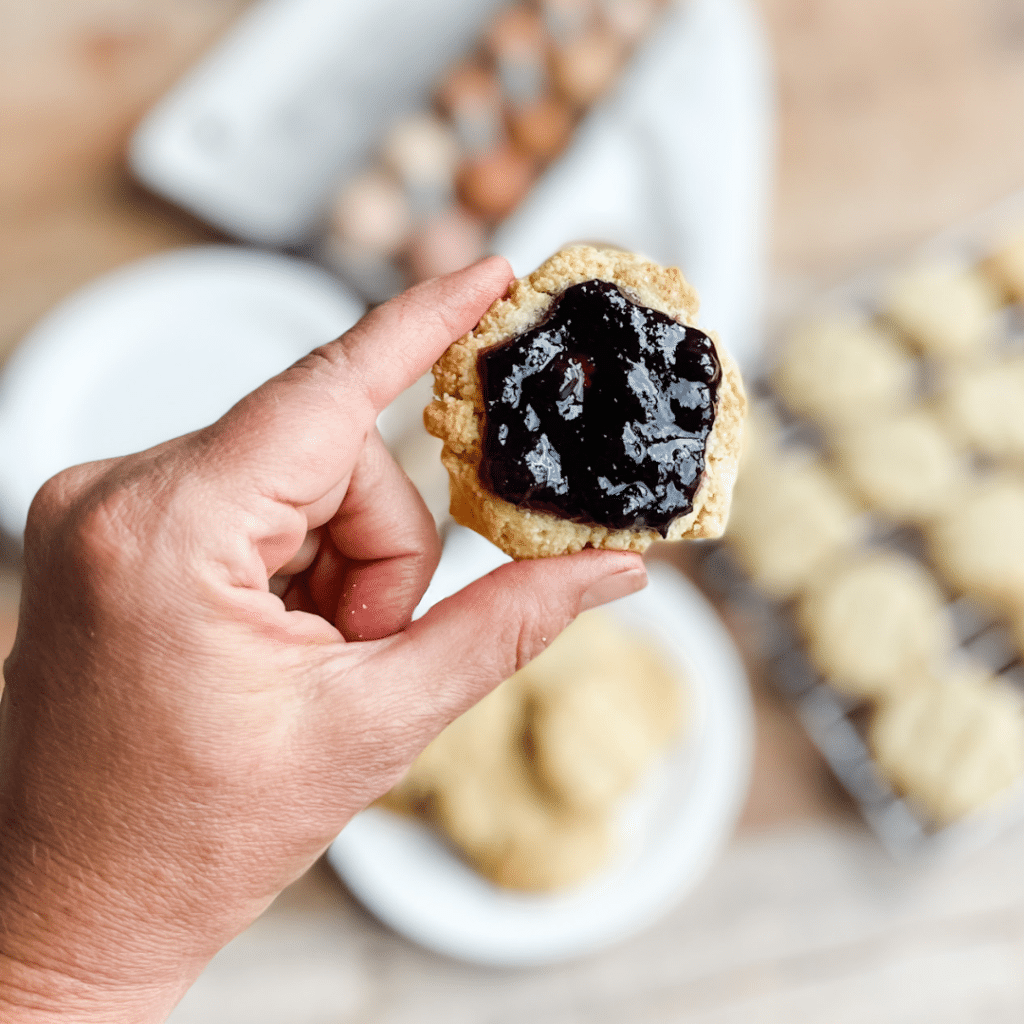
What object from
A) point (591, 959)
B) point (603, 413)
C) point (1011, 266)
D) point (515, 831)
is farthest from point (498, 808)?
point (1011, 266)

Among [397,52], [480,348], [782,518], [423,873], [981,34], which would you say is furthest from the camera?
[981,34]

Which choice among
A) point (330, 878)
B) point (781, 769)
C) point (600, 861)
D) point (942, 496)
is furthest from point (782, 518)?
point (330, 878)

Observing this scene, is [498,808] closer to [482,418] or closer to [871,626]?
[871,626]

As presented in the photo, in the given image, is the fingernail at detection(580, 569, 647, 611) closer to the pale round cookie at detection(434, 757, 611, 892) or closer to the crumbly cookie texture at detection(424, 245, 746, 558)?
the crumbly cookie texture at detection(424, 245, 746, 558)

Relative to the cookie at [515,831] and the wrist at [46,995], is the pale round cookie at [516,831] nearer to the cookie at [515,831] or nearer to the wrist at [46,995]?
the cookie at [515,831]

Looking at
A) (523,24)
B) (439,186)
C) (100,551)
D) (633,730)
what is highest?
(523,24)

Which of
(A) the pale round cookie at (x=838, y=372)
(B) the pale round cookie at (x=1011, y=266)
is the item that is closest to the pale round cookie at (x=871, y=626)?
(A) the pale round cookie at (x=838, y=372)

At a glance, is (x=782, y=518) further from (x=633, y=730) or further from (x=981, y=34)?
(x=981, y=34)
